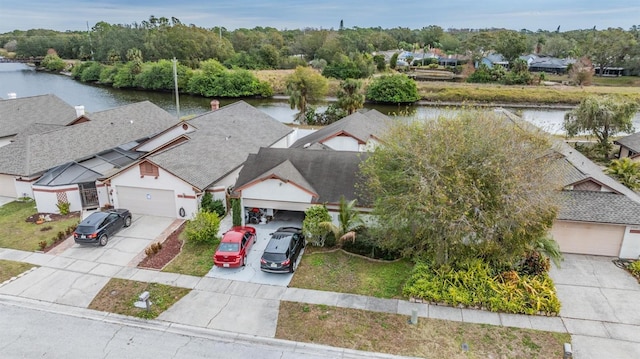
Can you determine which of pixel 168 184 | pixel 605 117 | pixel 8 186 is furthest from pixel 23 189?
pixel 605 117

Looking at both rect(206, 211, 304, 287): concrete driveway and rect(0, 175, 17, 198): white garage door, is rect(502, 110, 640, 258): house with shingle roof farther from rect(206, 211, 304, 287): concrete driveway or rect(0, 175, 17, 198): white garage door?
rect(0, 175, 17, 198): white garage door

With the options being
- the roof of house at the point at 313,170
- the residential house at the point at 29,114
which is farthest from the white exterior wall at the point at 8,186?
the roof of house at the point at 313,170

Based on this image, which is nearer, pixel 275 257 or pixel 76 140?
pixel 275 257

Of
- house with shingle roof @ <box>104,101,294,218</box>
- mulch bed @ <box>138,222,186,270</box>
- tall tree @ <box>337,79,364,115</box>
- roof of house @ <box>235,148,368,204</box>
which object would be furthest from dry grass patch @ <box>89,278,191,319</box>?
tall tree @ <box>337,79,364,115</box>

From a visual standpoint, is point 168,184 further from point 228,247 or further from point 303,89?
point 303,89

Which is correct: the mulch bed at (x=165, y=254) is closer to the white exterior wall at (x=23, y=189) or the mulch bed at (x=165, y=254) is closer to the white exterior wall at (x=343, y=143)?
the white exterior wall at (x=23, y=189)
